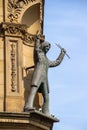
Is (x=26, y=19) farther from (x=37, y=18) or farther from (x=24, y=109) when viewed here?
(x=24, y=109)

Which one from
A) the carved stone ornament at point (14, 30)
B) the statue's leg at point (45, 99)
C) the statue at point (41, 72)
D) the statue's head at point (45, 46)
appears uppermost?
the carved stone ornament at point (14, 30)

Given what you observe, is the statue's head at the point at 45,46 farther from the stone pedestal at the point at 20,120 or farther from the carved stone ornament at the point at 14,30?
the stone pedestal at the point at 20,120

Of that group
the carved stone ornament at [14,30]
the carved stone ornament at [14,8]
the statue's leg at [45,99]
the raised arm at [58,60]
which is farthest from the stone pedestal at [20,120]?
the carved stone ornament at [14,8]

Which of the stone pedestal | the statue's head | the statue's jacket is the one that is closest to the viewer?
the stone pedestal

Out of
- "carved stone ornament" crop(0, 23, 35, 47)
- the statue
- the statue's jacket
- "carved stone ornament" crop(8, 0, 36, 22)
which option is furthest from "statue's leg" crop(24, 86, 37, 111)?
"carved stone ornament" crop(8, 0, 36, 22)

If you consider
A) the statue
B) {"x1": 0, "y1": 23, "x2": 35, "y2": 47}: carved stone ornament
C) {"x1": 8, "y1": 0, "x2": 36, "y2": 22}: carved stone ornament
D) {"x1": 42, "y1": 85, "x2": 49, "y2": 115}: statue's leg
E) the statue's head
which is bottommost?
{"x1": 42, "y1": 85, "x2": 49, "y2": 115}: statue's leg

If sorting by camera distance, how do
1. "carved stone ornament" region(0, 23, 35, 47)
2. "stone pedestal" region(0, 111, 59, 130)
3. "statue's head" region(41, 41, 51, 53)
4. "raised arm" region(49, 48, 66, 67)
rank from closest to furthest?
"stone pedestal" region(0, 111, 59, 130) < "carved stone ornament" region(0, 23, 35, 47) < "statue's head" region(41, 41, 51, 53) < "raised arm" region(49, 48, 66, 67)

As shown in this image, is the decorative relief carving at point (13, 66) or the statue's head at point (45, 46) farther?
the statue's head at point (45, 46)

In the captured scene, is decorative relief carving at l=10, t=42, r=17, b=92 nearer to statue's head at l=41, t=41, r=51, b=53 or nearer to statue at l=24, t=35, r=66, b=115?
statue at l=24, t=35, r=66, b=115

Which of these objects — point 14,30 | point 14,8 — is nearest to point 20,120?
point 14,30

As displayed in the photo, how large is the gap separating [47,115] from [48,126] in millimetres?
385

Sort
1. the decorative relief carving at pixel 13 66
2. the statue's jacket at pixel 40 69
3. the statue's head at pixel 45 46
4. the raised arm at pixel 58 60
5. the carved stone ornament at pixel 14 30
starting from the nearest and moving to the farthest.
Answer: the decorative relief carving at pixel 13 66, the statue's jacket at pixel 40 69, the carved stone ornament at pixel 14 30, the statue's head at pixel 45 46, the raised arm at pixel 58 60

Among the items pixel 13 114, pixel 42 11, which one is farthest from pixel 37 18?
pixel 13 114

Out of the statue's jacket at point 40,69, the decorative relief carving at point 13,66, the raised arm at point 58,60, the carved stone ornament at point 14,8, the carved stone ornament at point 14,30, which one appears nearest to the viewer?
the decorative relief carving at point 13,66
